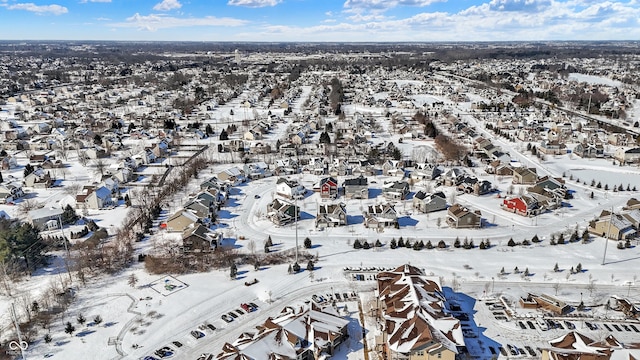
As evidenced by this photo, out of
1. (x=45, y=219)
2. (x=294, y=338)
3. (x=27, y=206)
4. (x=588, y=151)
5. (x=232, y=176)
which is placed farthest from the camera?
(x=588, y=151)

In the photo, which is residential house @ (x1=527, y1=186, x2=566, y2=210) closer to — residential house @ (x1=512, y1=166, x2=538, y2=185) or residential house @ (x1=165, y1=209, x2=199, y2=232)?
residential house @ (x1=512, y1=166, x2=538, y2=185)

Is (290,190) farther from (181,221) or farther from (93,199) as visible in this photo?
(93,199)

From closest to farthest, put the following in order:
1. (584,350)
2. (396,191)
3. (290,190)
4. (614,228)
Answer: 1. (584,350)
2. (614,228)
3. (396,191)
4. (290,190)

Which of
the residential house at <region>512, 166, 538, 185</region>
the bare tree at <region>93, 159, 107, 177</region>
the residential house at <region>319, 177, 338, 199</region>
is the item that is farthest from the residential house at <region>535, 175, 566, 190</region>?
the bare tree at <region>93, 159, 107, 177</region>

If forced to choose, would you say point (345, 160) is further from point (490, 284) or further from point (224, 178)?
point (490, 284)

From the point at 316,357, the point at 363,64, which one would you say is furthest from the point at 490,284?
the point at 363,64

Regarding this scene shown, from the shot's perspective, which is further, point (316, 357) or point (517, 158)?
point (517, 158)

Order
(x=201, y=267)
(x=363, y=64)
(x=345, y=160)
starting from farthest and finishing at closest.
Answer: (x=363, y=64), (x=345, y=160), (x=201, y=267)

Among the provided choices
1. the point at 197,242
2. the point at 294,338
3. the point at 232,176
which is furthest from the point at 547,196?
the point at 232,176
